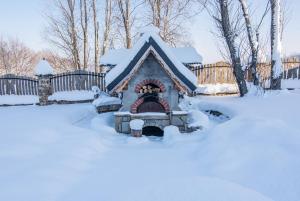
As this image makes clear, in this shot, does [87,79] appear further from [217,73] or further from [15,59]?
[15,59]

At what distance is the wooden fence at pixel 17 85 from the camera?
18250mm

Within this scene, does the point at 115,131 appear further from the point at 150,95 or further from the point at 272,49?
the point at 272,49

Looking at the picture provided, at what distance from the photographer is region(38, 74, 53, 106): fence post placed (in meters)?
15.7

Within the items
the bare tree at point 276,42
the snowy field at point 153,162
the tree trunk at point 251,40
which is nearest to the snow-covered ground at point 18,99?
the snowy field at point 153,162

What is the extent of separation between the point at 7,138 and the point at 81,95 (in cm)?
990

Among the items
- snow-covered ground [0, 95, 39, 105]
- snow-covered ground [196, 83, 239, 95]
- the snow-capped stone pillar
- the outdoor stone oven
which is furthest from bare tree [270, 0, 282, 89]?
snow-covered ground [0, 95, 39, 105]

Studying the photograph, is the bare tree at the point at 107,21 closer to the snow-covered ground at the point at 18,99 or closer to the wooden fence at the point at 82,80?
the wooden fence at the point at 82,80

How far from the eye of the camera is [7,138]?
25.5 feet

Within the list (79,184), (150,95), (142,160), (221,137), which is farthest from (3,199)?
(150,95)

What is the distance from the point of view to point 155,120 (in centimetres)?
1060

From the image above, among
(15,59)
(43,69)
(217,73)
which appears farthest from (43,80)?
(15,59)

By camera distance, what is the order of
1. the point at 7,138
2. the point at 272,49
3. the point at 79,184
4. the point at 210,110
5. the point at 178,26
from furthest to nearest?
the point at 178,26 < the point at 272,49 < the point at 210,110 < the point at 7,138 < the point at 79,184

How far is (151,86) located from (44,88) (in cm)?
768

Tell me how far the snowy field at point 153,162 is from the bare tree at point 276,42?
202 inches
